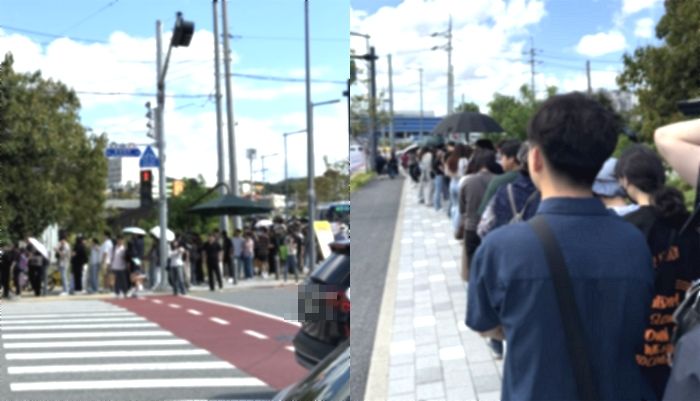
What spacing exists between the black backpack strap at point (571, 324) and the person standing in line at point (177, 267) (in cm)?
94

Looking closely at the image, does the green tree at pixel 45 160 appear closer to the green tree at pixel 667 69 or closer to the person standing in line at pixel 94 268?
the person standing in line at pixel 94 268

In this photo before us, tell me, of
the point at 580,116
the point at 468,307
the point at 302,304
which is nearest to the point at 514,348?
the point at 468,307

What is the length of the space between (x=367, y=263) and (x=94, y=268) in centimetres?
663

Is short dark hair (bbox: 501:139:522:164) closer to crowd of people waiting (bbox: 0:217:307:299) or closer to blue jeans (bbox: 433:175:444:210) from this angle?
crowd of people waiting (bbox: 0:217:307:299)

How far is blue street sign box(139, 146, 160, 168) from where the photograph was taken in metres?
1.76

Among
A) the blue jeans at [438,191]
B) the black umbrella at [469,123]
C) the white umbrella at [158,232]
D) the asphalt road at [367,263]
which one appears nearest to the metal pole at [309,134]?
the asphalt road at [367,263]

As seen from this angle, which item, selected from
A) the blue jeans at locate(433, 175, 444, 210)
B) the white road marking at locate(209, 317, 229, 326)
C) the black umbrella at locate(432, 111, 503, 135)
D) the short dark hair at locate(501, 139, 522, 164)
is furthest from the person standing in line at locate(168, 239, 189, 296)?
the blue jeans at locate(433, 175, 444, 210)

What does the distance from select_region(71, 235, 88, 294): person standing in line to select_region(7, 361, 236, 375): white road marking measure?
0.28 meters

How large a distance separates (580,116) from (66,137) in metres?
1.06

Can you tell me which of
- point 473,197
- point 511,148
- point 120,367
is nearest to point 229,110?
point 120,367

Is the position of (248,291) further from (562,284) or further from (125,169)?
(562,284)

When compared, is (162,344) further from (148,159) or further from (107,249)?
(148,159)

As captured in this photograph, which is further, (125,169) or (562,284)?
(125,169)

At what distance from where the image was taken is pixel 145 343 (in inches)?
95.3
